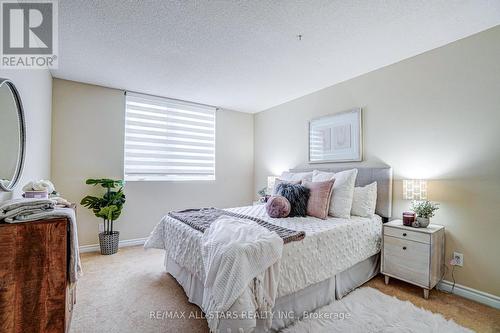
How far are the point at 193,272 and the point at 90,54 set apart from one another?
2.56m

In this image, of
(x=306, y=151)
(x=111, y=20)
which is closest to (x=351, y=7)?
(x=111, y=20)

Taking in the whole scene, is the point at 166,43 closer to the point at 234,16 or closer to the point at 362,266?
the point at 234,16

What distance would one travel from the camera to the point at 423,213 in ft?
7.41

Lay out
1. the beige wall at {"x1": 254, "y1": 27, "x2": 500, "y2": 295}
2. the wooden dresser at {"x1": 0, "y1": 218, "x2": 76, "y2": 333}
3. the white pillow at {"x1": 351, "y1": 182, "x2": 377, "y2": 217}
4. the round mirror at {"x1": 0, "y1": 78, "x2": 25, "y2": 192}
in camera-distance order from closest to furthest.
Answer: the wooden dresser at {"x1": 0, "y1": 218, "x2": 76, "y2": 333}, the round mirror at {"x1": 0, "y1": 78, "x2": 25, "y2": 192}, the beige wall at {"x1": 254, "y1": 27, "x2": 500, "y2": 295}, the white pillow at {"x1": 351, "y1": 182, "x2": 377, "y2": 217}

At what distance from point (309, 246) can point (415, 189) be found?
1415mm

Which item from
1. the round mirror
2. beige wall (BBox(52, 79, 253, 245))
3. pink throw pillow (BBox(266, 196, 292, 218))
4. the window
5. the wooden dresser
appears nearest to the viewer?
the wooden dresser

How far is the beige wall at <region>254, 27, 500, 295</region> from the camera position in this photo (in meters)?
2.07

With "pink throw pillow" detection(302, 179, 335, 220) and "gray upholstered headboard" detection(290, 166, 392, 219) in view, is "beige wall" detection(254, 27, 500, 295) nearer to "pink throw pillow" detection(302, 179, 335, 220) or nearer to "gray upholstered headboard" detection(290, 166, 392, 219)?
"gray upholstered headboard" detection(290, 166, 392, 219)

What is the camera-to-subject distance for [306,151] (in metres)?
3.80

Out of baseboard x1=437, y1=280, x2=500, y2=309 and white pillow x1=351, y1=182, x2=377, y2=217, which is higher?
white pillow x1=351, y1=182, x2=377, y2=217

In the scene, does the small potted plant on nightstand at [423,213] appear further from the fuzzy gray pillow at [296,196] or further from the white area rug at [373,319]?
the fuzzy gray pillow at [296,196]

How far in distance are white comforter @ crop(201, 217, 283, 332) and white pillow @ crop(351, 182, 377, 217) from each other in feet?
4.67

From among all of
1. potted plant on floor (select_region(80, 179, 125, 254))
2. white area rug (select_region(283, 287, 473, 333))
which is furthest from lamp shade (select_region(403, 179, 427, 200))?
potted plant on floor (select_region(80, 179, 125, 254))

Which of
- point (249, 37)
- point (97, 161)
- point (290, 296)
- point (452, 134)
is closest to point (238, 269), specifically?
point (290, 296)
